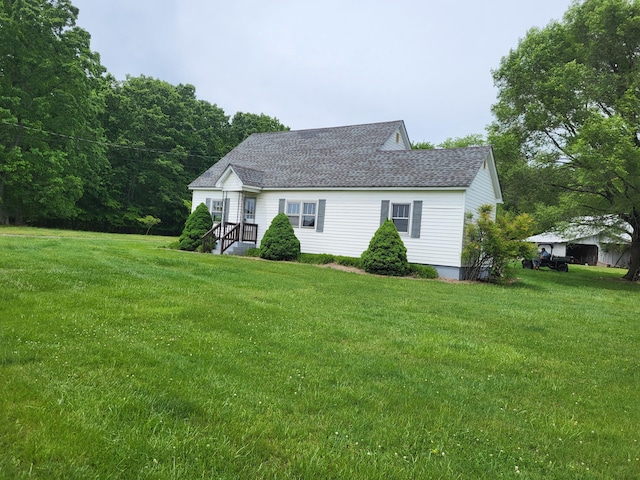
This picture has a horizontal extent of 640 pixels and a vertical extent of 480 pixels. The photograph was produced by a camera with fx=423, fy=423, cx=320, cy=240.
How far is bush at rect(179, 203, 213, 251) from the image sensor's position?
19628 mm

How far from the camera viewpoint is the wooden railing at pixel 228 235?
19094 millimetres

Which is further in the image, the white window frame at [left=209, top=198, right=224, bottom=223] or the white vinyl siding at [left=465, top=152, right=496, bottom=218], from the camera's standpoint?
the white window frame at [left=209, top=198, right=224, bottom=223]

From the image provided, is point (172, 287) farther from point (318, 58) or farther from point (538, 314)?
point (318, 58)

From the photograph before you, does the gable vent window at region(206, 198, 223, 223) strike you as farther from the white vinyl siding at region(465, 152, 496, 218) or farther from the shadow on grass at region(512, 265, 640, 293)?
the shadow on grass at region(512, 265, 640, 293)

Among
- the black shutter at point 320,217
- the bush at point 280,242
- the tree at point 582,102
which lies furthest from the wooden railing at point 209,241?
the tree at point 582,102

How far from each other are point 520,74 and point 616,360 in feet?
58.7

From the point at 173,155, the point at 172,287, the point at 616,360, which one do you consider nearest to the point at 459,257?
the point at 616,360

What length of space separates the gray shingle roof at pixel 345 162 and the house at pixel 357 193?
0.16 feet

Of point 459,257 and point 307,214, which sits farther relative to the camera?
point 307,214

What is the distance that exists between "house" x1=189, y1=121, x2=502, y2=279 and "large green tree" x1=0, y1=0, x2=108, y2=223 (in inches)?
524

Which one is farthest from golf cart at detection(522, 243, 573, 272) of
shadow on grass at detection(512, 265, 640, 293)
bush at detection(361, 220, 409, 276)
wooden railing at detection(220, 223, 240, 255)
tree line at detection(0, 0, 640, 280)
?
wooden railing at detection(220, 223, 240, 255)

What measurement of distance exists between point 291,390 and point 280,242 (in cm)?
1408

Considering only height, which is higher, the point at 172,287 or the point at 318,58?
the point at 318,58

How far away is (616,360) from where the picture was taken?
578 cm
